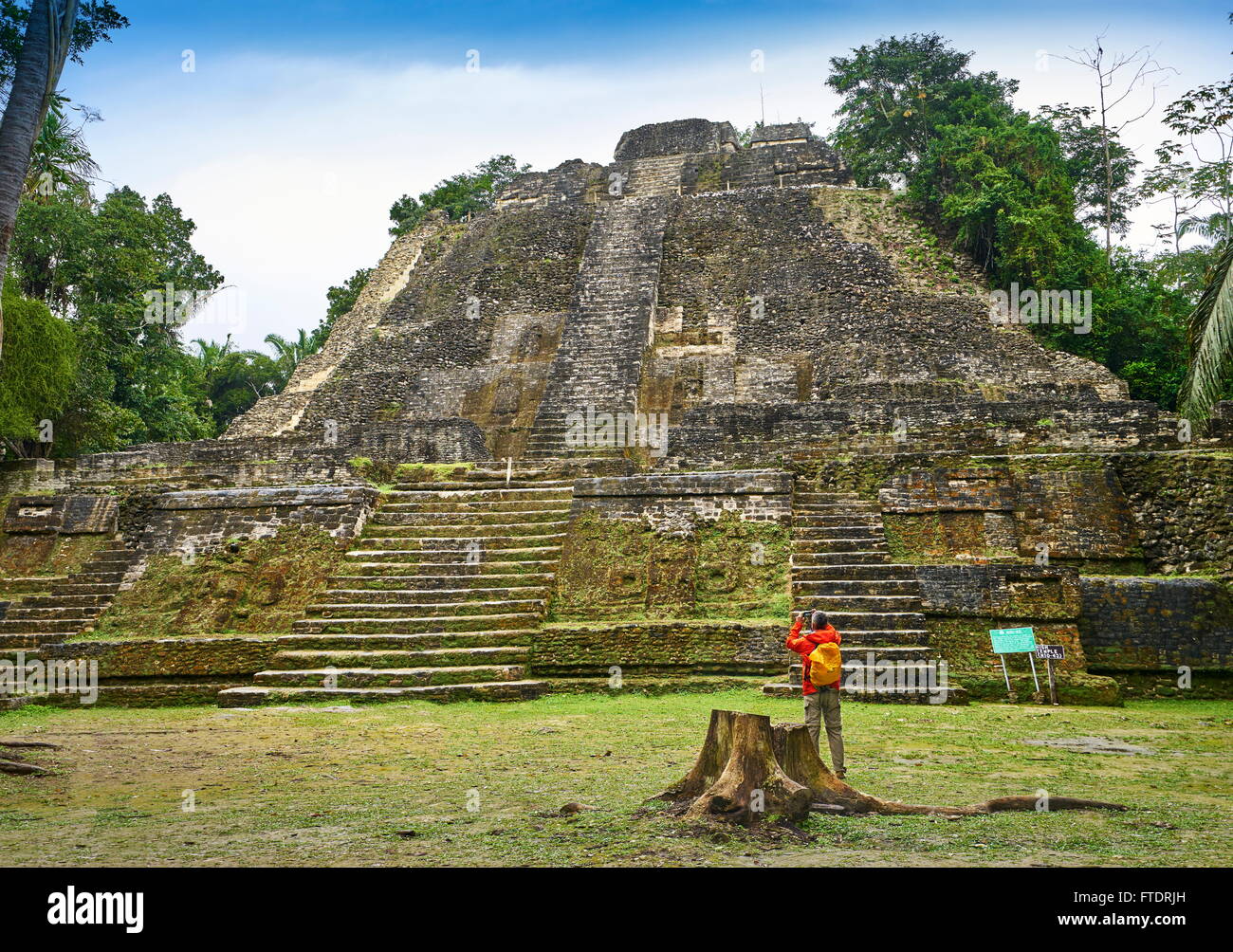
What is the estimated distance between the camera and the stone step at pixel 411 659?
28.1 ft

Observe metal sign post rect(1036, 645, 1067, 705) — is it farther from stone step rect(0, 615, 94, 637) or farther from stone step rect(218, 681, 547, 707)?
stone step rect(0, 615, 94, 637)

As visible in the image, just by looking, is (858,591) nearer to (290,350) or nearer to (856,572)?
(856,572)

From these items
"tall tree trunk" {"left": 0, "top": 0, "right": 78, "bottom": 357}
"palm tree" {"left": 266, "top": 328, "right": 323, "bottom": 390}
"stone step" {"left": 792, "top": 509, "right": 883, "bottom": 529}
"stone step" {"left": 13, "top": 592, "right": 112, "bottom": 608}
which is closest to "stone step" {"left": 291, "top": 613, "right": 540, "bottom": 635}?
"stone step" {"left": 13, "top": 592, "right": 112, "bottom": 608}

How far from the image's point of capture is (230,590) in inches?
393

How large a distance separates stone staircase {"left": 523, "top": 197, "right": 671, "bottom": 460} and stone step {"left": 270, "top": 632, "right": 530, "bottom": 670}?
505 centimetres

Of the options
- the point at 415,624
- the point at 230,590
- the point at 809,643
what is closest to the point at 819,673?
the point at 809,643

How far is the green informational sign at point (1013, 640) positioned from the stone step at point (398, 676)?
382cm

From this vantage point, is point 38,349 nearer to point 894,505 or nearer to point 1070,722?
point 894,505

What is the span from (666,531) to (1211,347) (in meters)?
4.85

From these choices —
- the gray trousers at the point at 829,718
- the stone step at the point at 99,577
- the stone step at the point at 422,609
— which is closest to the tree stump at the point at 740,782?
the gray trousers at the point at 829,718

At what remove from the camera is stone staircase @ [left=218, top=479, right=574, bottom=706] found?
830 centimetres

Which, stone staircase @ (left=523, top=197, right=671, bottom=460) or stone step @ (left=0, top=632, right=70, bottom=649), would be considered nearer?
stone step @ (left=0, top=632, right=70, bottom=649)

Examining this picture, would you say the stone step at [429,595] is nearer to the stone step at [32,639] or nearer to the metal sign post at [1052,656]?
the stone step at [32,639]

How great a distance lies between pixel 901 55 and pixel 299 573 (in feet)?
71.0
